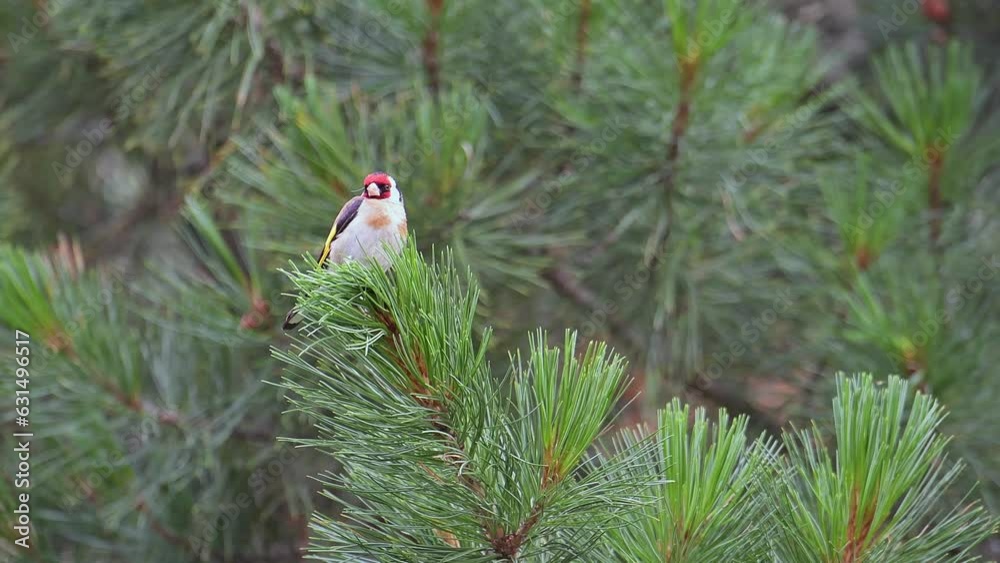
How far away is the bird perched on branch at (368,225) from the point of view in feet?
4.90

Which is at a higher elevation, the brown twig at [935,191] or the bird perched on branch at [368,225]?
the brown twig at [935,191]

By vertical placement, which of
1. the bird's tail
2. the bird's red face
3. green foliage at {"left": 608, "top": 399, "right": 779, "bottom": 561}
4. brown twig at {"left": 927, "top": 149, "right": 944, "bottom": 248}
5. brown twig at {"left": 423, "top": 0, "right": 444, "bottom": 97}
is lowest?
green foliage at {"left": 608, "top": 399, "right": 779, "bottom": 561}

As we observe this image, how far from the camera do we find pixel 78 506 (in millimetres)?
1886

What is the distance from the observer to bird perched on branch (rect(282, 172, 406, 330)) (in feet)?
4.90

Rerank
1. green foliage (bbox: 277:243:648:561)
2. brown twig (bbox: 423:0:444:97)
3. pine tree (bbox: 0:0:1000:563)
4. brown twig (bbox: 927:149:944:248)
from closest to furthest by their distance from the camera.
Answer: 1. green foliage (bbox: 277:243:648:561)
2. pine tree (bbox: 0:0:1000:563)
3. brown twig (bbox: 423:0:444:97)
4. brown twig (bbox: 927:149:944:248)

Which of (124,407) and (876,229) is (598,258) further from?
(124,407)

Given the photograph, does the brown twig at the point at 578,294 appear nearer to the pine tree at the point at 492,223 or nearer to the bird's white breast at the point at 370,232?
the pine tree at the point at 492,223

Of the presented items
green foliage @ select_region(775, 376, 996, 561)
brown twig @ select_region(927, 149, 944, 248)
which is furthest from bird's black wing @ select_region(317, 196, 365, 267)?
brown twig @ select_region(927, 149, 944, 248)

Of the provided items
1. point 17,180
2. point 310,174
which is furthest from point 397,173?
point 17,180

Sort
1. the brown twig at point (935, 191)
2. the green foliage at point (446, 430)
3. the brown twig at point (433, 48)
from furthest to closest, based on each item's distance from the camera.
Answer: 1. the brown twig at point (935, 191)
2. the brown twig at point (433, 48)
3. the green foliage at point (446, 430)

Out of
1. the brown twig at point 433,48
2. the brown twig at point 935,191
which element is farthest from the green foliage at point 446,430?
the brown twig at point 935,191

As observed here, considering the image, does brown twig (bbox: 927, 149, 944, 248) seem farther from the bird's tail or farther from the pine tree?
the bird's tail

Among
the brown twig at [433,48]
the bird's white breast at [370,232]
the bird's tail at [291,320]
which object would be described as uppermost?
the brown twig at [433,48]

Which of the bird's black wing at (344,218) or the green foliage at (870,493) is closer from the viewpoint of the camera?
the green foliage at (870,493)
